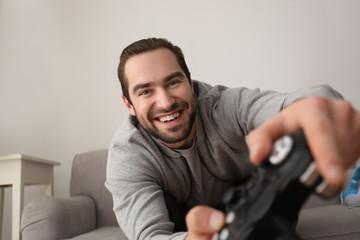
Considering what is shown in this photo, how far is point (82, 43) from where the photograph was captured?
2.10 metres

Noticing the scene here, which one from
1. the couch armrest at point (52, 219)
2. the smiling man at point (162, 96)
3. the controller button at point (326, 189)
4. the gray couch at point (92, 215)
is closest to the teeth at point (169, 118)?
the smiling man at point (162, 96)

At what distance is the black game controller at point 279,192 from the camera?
0.27 metres

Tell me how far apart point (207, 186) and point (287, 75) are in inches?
39.0

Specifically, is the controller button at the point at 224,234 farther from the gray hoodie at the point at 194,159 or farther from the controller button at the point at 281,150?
the gray hoodie at the point at 194,159

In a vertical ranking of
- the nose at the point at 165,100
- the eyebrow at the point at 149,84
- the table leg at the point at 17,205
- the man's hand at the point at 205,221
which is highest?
the eyebrow at the point at 149,84

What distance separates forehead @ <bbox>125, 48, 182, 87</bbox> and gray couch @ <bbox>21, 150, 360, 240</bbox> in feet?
1.65

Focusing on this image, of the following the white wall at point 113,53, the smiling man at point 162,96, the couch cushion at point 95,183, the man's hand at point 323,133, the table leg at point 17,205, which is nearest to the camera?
the man's hand at point 323,133

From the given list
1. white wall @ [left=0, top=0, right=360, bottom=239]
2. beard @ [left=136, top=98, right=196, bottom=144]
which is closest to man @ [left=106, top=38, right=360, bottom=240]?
beard @ [left=136, top=98, right=196, bottom=144]

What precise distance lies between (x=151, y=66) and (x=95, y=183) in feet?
2.89

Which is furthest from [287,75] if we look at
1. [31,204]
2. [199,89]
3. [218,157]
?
[31,204]

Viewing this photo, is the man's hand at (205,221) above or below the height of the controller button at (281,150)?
below

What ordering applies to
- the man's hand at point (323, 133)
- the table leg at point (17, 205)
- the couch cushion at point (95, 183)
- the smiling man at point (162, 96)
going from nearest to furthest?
the man's hand at point (323, 133), the smiling man at point (162, 96), the table leg at point (17, 205), the couch cushion at point (95, 183)

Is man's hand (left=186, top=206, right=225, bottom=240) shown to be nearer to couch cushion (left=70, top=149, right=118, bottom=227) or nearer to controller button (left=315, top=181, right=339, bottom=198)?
controller button (left=315, top=181, right=339, bottom=198)

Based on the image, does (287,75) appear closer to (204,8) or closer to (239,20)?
(239,20)
